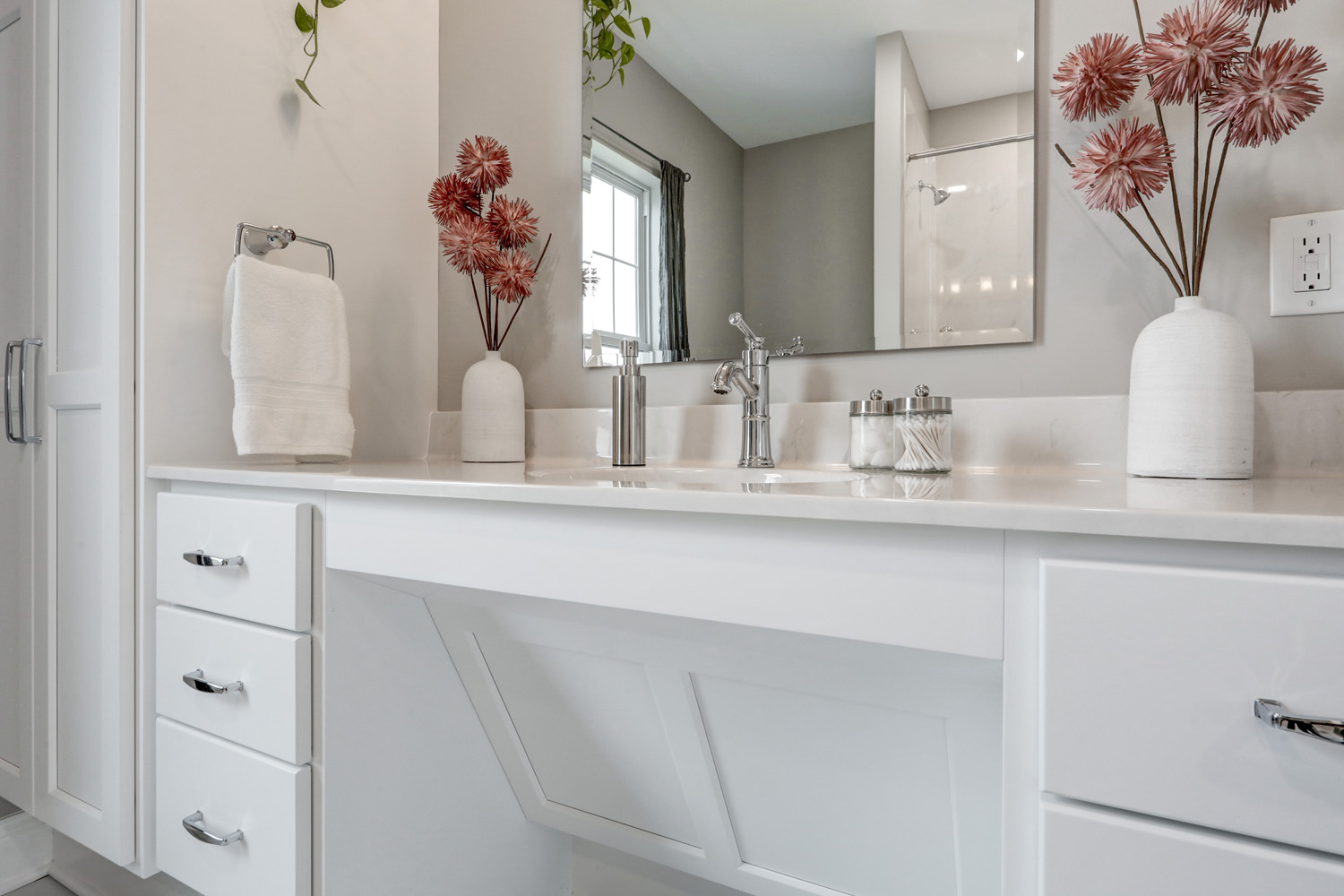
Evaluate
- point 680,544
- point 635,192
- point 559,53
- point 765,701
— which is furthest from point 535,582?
point 559,53

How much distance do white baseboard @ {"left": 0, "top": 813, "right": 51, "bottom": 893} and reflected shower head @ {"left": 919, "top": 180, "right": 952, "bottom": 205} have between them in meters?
2.08

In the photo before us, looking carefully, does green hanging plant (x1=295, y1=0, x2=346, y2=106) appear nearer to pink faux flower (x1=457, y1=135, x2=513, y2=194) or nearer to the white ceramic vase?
pink faux flower (x1=457, y1=135, x2=513, y2=194)

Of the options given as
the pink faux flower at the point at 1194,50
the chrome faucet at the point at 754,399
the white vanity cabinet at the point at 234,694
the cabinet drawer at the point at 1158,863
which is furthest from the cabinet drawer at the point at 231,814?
the pink faux flower at the point at 1194,50

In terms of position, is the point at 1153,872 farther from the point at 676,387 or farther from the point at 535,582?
the point at 676,387

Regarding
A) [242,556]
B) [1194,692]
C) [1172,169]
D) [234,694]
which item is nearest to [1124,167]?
[1172,169]

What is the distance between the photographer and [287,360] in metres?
1.17

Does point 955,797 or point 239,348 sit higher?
point 239,348

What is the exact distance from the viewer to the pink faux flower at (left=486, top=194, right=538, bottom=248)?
1346mm

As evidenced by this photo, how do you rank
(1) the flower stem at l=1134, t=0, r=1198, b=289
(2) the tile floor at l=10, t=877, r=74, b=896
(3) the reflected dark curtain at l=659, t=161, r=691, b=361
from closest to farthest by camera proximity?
(1) the flower stem at l=1134, t=0, r=1198, b=289 → (3) the reflected dark curtain at l=659, t=161, r=691, b=361 → (2) the tile floor at l=10, t=877, r=74, b=896

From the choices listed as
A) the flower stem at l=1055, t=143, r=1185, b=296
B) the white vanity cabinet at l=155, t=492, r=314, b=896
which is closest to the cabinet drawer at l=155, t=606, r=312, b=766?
the white vanity cabinet at l=155, t=492, r=314, b=896

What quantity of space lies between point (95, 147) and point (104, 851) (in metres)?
1.09

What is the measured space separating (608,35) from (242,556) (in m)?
1.12

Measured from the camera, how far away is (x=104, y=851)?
1.14 metres

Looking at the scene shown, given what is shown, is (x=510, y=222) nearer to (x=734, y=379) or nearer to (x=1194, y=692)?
(x=734, y=379)
